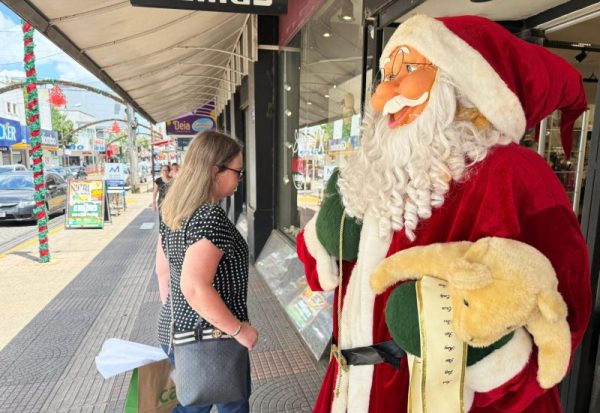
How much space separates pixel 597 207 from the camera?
1.68m

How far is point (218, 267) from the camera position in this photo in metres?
1.77

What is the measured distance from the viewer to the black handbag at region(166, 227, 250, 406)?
5.56 ft

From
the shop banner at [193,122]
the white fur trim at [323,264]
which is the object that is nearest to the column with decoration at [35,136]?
the white fur trim at [323,264]

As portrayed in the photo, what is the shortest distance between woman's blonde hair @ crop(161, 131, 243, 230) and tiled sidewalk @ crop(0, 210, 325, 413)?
5.54 ft

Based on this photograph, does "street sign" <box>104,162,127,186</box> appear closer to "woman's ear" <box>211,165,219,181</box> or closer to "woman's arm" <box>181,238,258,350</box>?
"woman's ear" <box>211,165,219,181</box>

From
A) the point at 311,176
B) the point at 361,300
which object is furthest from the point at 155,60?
the point at 361,300

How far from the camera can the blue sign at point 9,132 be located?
25.3 metres

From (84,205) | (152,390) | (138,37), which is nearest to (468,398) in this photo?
(152,390)

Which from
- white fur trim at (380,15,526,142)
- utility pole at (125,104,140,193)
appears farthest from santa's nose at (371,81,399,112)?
utility pole at (125,104,140,193)

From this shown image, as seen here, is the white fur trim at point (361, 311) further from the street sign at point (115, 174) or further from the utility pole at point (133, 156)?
the utility pole at point (133, 156)

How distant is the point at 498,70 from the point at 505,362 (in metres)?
0.75

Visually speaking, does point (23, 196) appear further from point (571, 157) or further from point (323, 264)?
point (571, 157)

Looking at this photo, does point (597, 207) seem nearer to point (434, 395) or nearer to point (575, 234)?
point (575, 234)

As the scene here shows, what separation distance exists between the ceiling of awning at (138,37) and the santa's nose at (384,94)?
11.7 feet
